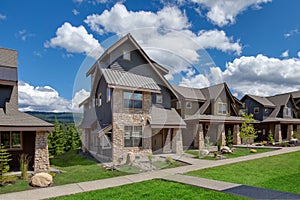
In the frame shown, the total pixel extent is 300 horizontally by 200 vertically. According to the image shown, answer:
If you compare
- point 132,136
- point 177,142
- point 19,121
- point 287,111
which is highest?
point 287,111

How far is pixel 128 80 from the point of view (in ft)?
56.7

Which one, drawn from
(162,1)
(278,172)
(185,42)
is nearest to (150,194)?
(278,172)

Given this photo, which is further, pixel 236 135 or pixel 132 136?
pixel 236 135

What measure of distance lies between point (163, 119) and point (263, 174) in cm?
898

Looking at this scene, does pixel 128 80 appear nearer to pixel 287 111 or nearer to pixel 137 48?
pixel 137 48

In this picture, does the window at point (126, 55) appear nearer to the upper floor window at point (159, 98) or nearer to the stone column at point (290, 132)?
the upper floor window at point (159, 98)

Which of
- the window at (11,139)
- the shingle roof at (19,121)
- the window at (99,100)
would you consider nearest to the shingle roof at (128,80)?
the window at (99,100)

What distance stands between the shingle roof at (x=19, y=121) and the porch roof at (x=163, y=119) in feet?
25.4

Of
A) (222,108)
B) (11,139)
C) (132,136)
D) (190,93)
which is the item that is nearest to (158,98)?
(132,136)

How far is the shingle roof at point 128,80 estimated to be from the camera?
639 inches

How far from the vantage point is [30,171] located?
41.5 ft

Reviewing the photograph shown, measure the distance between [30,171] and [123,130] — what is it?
6212 mm

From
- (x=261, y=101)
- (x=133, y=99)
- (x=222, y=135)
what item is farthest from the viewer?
(x=261, y=101)

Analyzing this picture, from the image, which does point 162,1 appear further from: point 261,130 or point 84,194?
point 261,130
